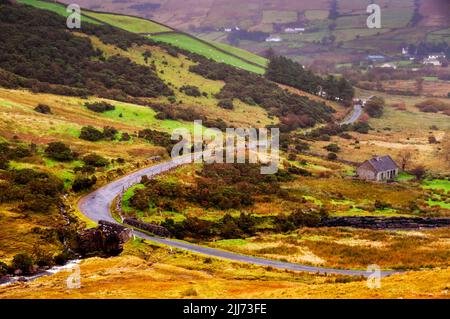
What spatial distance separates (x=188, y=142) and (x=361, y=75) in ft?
416

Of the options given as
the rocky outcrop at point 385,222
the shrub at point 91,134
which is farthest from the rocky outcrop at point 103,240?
the shrub at point 91,134

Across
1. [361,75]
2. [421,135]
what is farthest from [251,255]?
[361,75]

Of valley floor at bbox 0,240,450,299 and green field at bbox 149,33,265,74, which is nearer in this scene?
valley floor at bbox 0,240,450,299

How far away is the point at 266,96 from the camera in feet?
411

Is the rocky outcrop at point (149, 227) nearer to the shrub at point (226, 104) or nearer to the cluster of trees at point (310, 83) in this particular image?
the shrub at point (226, 104)

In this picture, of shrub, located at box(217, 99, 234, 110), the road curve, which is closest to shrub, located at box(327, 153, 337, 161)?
shrub, located at box(217, 99, 234, 110)

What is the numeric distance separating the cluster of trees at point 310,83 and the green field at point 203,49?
5.01 metres

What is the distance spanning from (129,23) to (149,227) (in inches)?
4809

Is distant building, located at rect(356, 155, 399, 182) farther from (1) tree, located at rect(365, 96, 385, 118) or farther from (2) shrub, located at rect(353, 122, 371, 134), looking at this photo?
(1) tree, located at rect(365, 96, 385, 118)

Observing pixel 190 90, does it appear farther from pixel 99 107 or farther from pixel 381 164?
pixel 381 164

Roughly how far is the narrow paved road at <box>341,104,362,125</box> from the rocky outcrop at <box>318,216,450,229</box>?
72331 mm

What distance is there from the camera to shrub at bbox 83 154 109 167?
56.9 metres

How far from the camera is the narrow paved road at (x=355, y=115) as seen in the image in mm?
127475

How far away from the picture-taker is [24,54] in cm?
9950
